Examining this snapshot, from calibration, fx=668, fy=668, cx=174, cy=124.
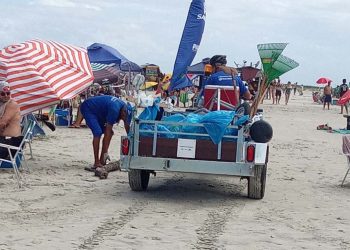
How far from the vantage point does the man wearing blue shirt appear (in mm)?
10719

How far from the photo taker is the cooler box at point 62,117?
19.7 m

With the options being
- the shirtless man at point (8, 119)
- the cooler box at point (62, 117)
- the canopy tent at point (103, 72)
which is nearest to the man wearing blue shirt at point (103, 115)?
the shirtless man at point (8, 119)

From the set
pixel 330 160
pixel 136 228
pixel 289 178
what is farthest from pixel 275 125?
pixel 136 228

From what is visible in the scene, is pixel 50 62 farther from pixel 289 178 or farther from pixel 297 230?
pixel 297 230

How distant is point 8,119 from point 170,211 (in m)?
3.25

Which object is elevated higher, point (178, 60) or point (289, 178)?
point (178, 60)

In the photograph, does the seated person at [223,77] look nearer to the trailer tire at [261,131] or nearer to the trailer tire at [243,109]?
the trailer tire at [243,109]

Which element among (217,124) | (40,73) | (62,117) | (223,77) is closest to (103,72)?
(62,117)

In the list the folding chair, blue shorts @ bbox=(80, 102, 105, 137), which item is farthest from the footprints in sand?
blue shorts @ bbox=(80, 102, 105, 137)

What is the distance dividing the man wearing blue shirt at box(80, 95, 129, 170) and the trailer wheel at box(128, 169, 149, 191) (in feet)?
4.83

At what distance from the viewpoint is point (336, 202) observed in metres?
9.11

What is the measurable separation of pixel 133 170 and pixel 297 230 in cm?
272

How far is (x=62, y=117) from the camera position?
1975 cm

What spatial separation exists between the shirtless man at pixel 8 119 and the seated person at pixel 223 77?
2.86 meters
